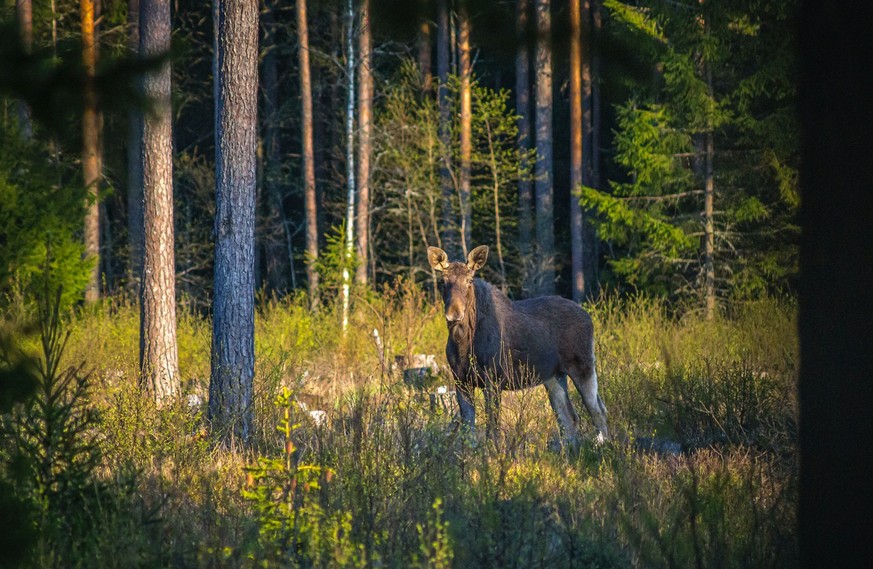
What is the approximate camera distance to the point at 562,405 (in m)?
9.62

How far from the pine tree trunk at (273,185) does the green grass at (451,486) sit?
2124 centimetres

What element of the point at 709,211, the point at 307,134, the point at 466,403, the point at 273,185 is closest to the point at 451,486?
the point at 466,403

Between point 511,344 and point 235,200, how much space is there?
3207 millimetres

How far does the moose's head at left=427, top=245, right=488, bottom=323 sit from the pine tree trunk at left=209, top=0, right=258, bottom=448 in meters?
1.89

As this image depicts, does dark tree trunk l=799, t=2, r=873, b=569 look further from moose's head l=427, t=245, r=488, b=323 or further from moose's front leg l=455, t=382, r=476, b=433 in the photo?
moose's head l=427, t=245, r=488, b=323

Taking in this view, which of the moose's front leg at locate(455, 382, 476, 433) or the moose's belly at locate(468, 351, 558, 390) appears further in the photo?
the moose's belly at locate(468, 351, 558, 390)

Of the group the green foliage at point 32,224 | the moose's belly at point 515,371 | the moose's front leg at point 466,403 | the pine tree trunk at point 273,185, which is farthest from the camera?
the pine tree trunk at point 273,185

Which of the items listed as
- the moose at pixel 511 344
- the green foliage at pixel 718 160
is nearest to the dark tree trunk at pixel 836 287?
the moose at pixel 511 344

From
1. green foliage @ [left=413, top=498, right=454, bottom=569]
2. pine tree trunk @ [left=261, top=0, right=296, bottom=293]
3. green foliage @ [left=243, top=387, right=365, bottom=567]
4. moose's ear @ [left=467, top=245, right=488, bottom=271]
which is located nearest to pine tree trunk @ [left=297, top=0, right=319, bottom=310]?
pine tree trunk @ [left=261, top=0, right=296, bottom=293]

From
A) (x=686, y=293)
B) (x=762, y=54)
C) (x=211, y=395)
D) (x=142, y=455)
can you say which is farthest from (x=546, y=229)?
(x=142, y=455)

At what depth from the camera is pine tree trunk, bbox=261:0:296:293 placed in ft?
104

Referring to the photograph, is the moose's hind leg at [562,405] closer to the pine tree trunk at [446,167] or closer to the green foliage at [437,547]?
the green foliage at [437,547]

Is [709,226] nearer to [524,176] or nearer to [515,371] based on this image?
[524,176]

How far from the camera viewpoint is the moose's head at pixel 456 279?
8840 mm
